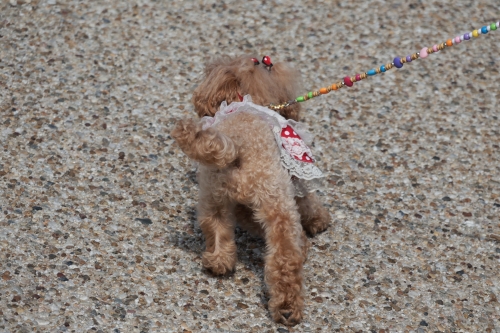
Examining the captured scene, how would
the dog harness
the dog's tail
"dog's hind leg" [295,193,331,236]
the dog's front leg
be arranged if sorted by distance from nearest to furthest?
1. the dog's tail
2. the dog's front leg
3. the dog harness
4. "dog's hind leg" [295,193,331,236]

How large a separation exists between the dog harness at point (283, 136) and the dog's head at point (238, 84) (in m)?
0.08

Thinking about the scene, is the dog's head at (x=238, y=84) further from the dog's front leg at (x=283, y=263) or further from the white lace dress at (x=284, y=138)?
the dog's front leg at (x=283, y=263)

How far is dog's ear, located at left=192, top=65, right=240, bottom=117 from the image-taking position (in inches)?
175

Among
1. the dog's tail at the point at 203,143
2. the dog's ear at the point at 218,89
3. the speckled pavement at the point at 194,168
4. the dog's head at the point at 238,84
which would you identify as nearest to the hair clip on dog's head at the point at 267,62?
the dog's head at the point at 238,84

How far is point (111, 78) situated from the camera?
20.7 ft

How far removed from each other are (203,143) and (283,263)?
84 centimetres

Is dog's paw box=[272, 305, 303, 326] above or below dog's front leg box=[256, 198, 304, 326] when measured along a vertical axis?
below

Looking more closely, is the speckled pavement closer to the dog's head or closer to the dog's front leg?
the dog's front leg

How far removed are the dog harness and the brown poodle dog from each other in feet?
0.11

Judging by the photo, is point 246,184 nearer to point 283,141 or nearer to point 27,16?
point 283,141

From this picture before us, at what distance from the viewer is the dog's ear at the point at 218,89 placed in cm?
444

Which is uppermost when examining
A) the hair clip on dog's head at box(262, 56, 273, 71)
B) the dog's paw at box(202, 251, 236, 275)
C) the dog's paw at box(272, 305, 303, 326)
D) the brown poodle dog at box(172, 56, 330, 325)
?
the hair clip on dog's head at box(262, 56, 273, 71)

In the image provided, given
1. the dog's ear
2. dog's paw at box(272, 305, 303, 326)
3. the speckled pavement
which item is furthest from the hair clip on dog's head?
dog's paw at box(272, 305, 303, 326)

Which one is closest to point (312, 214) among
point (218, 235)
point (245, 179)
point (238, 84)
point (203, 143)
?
point (218, 235)
